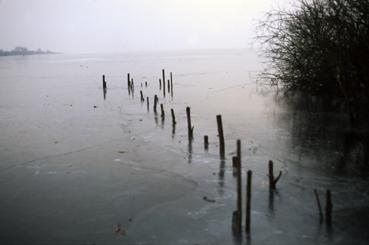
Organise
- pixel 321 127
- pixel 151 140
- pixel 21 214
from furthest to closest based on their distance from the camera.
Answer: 1. pixel 321 127
2. pixel 151 140
3. pixel 21 214

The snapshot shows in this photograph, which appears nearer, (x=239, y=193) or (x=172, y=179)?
(x=239, y=193)

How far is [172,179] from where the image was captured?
13.8 metres

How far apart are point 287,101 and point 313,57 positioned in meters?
5.92

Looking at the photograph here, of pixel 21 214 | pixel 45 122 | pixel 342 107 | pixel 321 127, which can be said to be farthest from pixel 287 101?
pixel 21 214

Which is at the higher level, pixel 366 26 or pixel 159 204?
pixel 366 26

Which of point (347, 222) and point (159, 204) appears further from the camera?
point (159, 204)

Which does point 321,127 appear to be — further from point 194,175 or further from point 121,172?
point 121,172

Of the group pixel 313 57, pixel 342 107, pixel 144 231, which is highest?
pixel 313 57

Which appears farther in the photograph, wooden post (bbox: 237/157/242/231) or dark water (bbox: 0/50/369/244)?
dark water (bbox: 0/50/369/244)

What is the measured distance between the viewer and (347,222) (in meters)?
10.0

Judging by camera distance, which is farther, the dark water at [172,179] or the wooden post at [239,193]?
the dark water at [172,179]

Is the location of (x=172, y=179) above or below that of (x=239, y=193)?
below

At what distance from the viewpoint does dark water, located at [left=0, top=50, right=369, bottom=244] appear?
1001cm

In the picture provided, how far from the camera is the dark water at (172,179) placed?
1001 cm
